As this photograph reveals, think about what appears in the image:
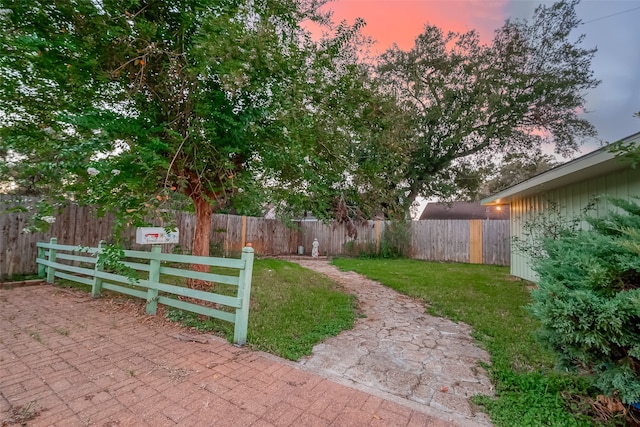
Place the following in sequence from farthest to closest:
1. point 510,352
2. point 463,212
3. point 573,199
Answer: point 463,212 → point 573,199 → point 510,352

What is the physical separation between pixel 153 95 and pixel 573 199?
23.9 ft

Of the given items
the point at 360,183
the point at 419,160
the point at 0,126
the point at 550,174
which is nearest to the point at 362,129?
the point at 360,183

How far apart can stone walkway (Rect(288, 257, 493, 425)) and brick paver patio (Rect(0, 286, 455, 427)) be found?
0.80 ft

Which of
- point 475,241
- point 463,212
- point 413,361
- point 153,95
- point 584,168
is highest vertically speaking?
point 153,95

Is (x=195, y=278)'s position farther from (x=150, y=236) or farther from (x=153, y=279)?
(x=150, y=236)

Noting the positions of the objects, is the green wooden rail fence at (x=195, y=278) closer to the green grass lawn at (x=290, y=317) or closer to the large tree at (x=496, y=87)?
the green grass lawn at (x=290, y=317)

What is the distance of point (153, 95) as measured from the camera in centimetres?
371

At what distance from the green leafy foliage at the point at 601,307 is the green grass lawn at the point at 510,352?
271mm

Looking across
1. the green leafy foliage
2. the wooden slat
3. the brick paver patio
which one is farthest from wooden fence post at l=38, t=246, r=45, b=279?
the wooden slat

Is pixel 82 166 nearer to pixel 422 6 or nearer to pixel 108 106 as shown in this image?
pixel 108 106

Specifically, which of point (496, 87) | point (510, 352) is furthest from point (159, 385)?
point (496, 87)

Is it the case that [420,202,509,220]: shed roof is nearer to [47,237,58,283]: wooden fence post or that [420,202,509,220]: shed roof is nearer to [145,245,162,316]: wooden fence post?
[145,245,162,316]: wooden fence post

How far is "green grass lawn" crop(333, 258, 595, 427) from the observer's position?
2.08 m

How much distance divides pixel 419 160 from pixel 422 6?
7.94m
